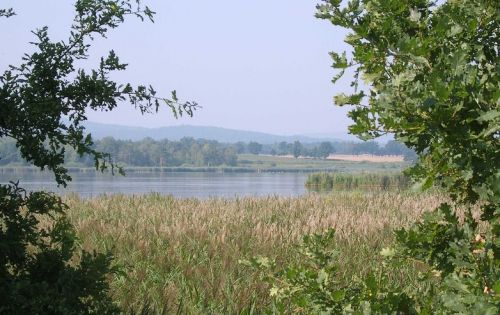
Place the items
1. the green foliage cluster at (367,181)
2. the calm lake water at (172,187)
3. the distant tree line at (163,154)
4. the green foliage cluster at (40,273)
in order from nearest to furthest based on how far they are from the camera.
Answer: the green foliage cluster at (40,273), the green foliage cluster at (367,181), the calm lake water at (172,187), the distant tree line at (163,154)

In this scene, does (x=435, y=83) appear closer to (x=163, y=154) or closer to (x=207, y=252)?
(x=207, y=252)

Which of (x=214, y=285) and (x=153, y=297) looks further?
(x=214, y=285)

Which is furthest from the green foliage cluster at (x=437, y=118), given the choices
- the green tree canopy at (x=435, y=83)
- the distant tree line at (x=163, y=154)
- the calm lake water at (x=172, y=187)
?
the distant tree line at (x=163, y=154)

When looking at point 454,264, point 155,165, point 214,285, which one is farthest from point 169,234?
point 155,165

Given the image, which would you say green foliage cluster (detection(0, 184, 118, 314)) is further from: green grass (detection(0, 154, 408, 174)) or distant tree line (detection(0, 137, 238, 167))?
distant tree line (detection(0, 137, 238, 167))

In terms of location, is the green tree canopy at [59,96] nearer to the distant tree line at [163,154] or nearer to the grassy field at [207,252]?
the grassy field at [207,252]

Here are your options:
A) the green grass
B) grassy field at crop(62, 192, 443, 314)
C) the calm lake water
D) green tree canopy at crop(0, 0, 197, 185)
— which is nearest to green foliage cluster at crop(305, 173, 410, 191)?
the calm lake water

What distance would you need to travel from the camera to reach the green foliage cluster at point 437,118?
237 centimetres

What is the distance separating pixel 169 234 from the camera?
29.9 ft

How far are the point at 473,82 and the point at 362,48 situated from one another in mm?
520

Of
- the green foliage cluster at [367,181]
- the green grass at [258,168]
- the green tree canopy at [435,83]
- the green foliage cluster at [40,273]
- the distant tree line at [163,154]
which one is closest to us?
the green tree canopy at [435,83]

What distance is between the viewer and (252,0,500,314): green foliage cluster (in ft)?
7.76

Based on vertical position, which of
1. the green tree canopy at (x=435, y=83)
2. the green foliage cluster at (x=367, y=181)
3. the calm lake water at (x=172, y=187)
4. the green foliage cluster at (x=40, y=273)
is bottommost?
the calm lake water at (x=172, y=187)

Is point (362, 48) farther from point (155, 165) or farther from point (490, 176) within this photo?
point (155, 165)
